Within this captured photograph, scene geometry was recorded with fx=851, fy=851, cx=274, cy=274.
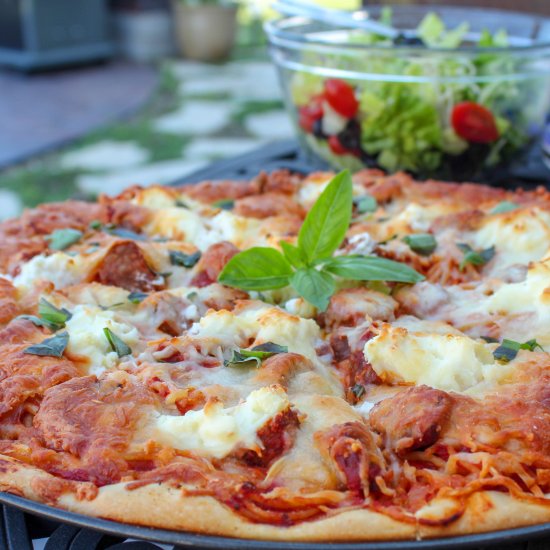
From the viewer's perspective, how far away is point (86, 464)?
1399 millimetres

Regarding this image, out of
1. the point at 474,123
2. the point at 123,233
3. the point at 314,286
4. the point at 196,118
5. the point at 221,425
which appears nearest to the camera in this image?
the point at 221,425

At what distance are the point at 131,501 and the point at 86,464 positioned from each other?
14 cm

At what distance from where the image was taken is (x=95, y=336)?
5.78 feet

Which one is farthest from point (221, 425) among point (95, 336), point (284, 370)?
point (95, 336)

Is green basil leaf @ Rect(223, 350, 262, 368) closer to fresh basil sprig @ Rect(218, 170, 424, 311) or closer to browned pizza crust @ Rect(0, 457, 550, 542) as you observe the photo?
fresh basil sprig @ Rect(218, 170, 424, 311)

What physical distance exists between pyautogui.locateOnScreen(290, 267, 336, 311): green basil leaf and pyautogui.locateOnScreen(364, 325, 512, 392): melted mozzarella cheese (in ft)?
0.71

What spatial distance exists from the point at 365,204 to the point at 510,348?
Answer: 0.96 metres

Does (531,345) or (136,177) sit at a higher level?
(531,345)

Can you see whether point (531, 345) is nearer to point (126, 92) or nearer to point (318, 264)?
point (318, 264)

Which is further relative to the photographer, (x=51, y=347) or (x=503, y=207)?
(x=503, y=207)

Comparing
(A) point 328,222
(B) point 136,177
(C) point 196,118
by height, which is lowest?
(C) point 196,118

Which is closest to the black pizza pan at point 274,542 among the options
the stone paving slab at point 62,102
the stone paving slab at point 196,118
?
the stone paving slab at point 62,102

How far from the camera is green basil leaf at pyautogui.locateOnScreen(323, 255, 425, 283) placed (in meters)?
1.92

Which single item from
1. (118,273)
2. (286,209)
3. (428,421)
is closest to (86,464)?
(428,421)
